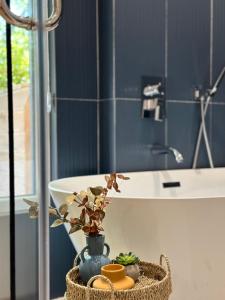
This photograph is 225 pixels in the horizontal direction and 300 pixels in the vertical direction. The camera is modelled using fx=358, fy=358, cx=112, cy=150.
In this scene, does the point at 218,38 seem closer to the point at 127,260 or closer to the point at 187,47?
the point at 187,47

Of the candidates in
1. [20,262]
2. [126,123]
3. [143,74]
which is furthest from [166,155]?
[20,262]

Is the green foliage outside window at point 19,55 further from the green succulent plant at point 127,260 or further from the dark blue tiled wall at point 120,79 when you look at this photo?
the green succulent plant at point 127,260

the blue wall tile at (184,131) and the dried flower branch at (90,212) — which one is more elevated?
the blue wall tile at (184,131)

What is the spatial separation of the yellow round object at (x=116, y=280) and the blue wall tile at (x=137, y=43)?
47.0 inches

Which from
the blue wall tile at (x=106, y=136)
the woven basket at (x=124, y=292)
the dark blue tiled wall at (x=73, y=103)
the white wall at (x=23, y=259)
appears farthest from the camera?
the blue wall tile at (x=106, y=136)

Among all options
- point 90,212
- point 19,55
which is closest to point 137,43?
point 19,55

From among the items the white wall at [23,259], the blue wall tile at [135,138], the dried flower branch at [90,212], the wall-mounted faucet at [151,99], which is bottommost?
the white wall at [23,259]

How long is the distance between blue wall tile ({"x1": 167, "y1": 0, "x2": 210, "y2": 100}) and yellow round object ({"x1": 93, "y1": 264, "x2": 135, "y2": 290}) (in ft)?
4.69

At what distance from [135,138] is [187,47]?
29.7 inches

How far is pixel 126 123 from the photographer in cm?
225

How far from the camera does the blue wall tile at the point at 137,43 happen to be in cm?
221

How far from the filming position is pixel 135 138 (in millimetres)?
2295

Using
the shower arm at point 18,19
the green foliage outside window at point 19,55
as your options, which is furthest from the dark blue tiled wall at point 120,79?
the shower arm at point 18,19

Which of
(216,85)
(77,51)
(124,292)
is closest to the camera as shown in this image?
(124,292)
